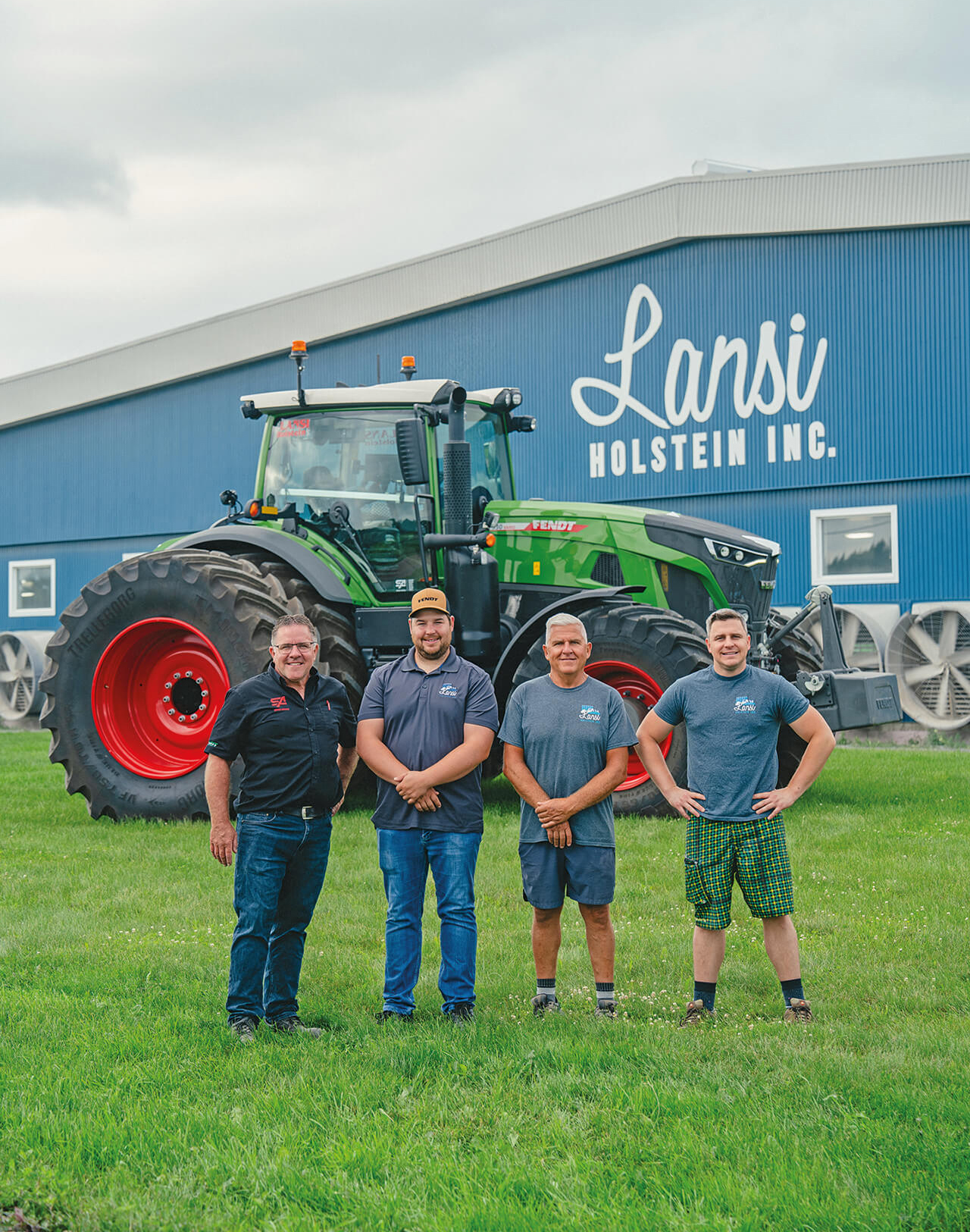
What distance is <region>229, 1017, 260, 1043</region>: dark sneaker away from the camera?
4422 mm

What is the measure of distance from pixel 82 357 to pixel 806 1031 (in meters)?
20.9

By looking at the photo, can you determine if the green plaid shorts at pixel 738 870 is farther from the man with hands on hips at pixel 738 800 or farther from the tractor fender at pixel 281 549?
the tractor fender at pixel 281 549

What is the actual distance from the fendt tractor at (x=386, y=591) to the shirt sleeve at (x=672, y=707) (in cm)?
346

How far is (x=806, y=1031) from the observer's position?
4.41 metres

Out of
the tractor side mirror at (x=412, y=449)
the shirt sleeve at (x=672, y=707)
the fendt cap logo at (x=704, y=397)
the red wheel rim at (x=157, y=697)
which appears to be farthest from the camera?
the fendt cap logo at (x=704, y=397)

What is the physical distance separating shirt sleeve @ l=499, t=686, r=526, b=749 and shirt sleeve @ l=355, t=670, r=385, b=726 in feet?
1.59

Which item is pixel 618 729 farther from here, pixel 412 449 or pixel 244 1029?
pixel 412 449

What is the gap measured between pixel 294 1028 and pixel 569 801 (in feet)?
4.26

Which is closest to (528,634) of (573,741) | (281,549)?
(281,549)

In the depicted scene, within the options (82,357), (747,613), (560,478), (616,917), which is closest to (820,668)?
(747,613)

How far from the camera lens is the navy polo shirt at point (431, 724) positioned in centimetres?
476

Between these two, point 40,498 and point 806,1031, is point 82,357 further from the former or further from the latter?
point 806,1031

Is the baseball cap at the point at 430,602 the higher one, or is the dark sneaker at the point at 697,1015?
the baseball cap at the point at 430,602

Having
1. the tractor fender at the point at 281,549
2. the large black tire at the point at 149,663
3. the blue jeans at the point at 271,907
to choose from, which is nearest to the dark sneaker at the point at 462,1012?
the blue jeans at the point at 271,907
